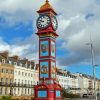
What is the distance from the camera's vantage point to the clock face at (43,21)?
132 feet

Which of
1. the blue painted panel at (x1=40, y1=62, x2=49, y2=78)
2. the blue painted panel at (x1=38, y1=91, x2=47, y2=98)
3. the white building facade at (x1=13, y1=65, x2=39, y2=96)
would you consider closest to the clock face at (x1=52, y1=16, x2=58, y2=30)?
the blue painted panel at (x1=40, y1=62, x2=49, y2=78)

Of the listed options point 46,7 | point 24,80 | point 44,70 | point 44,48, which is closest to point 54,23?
point 46,7

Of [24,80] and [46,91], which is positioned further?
[24,80]

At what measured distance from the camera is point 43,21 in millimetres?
40688

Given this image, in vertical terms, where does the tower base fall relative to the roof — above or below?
below

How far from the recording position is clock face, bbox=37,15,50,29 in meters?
40.3

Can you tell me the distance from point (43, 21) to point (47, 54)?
15.1 feet

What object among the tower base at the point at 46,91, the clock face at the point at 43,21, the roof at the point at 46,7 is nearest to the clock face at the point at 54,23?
the clock face at the point at 43,21

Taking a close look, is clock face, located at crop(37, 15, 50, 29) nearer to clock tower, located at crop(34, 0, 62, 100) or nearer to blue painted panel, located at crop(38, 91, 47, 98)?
clock tower, located at crop(34, 0, 62, 100)

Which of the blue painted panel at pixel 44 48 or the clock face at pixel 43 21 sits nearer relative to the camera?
the blue painted panel at pixel 44 48

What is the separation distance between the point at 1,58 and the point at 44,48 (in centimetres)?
3490

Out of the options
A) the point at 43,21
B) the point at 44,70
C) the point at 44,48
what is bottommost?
the point at 44,70

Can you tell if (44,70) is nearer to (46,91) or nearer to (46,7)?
(46,91)

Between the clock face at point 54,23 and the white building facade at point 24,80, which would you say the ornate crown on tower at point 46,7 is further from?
the white building facade at point 24,80
